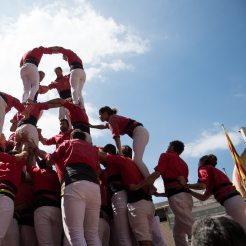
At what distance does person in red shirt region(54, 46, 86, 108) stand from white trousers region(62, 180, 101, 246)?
15.1 ft

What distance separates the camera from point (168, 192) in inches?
245

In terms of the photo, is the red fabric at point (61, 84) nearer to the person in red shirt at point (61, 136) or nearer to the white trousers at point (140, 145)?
the person in red shirt at point (61, 136)

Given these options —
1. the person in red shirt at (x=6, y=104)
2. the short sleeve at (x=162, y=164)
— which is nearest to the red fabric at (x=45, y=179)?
the short sleeve at (x=162, y=164)

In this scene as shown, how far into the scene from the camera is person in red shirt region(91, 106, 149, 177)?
6863 millimetres

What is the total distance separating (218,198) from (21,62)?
619 cm

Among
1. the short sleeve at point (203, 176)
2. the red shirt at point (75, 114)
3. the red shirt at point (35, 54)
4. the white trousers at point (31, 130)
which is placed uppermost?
the red shirt at point (35, 54)

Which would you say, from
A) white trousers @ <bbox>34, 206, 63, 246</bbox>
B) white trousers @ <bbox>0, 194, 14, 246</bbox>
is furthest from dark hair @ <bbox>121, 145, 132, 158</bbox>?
white trousers @ <bbox>0, 194, 14, 246</bbox>

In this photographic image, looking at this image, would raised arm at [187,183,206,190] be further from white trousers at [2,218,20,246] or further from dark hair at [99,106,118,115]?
white trousers at [2,218,20,246]

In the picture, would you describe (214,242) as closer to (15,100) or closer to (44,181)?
(44,181)

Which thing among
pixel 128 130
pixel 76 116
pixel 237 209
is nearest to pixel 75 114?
pixel 76 116

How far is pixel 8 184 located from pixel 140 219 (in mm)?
2211

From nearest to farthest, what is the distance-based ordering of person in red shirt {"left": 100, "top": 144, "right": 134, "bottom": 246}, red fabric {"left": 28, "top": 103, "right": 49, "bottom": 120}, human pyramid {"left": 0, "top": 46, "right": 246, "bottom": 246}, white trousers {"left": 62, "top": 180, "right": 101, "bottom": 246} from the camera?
1. white trousers {"left": 62, "top": 180, "right": 101, "bottom": 246}
2. human pyramid {"left": 0, "top": 46, "right": 246, "bottom": 246}
3. person in red shirt {"left": 100, "top": 144, "right": 134, "bottom": 246}
4. red fabric {"left": 28, "top": 103, "right": 49, "bottom": 120}

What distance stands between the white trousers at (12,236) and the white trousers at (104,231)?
1360 millimetres

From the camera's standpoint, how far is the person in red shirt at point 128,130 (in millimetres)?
6863
